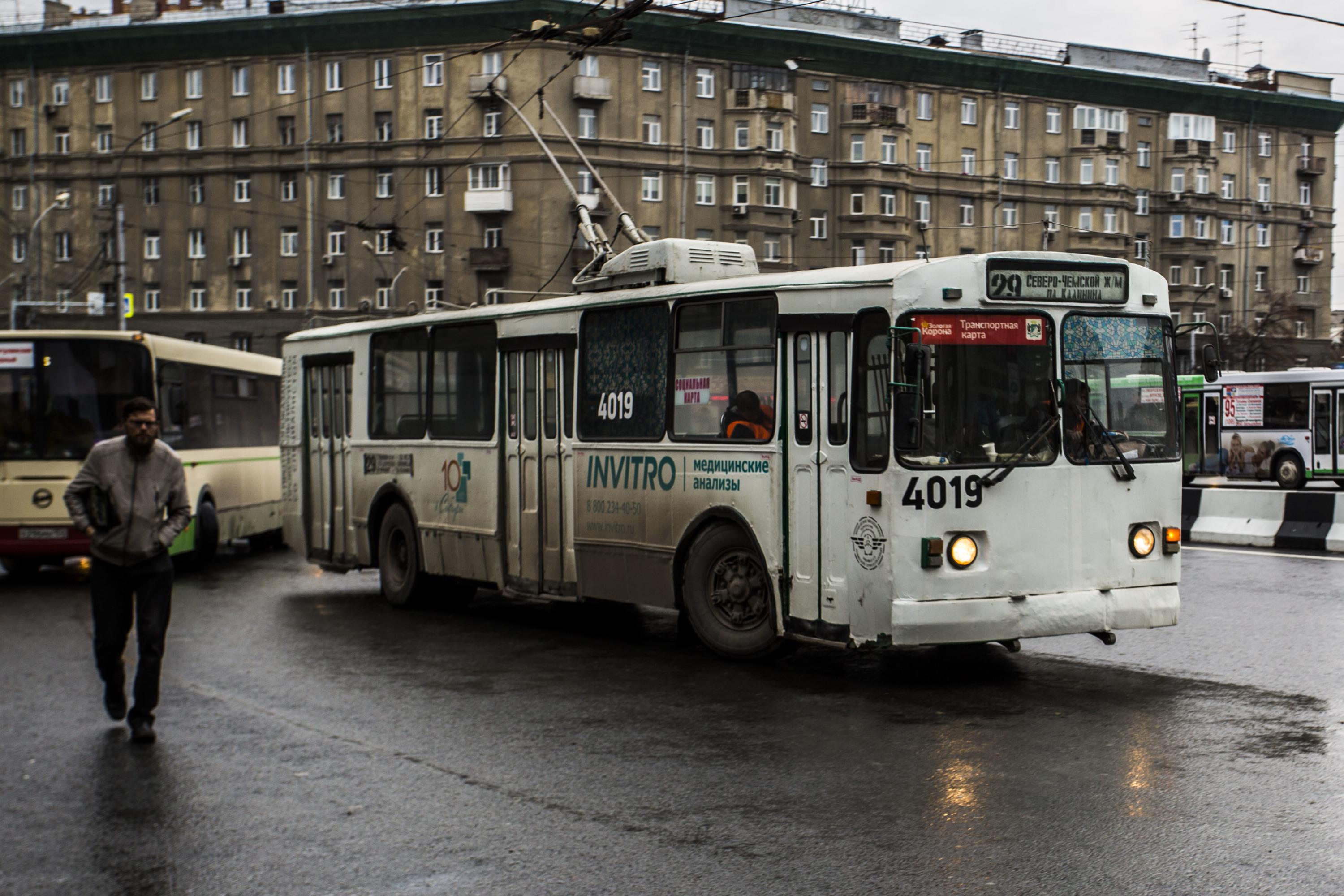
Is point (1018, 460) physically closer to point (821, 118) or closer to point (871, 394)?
point (871, 394)

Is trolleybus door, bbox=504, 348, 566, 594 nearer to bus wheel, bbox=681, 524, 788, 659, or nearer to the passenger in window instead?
bus wheel, bbox=681, 524, 788, 659

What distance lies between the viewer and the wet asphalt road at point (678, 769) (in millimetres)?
5266

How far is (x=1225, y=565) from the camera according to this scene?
52.1 feet

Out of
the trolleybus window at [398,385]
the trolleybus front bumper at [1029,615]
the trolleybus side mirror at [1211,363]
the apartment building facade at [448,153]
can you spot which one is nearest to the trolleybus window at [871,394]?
the trolleybus front bumper at [1029,615]

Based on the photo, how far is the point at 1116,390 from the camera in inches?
361

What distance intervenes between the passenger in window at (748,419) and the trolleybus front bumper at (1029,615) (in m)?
1.60

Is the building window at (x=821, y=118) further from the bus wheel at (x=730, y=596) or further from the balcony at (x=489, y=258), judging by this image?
the bus wheel at (x=730, y=596)

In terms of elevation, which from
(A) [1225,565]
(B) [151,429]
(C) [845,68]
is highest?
(C) [845,68]

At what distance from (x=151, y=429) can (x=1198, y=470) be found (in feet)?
108

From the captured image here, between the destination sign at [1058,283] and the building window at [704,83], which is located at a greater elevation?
the building window at [704,83]

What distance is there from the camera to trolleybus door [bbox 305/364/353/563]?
14742mm

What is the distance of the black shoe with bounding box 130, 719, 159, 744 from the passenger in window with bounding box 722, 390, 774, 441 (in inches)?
163

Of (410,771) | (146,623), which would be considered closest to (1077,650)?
(410,771)

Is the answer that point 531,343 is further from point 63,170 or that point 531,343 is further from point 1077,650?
point 63,170
